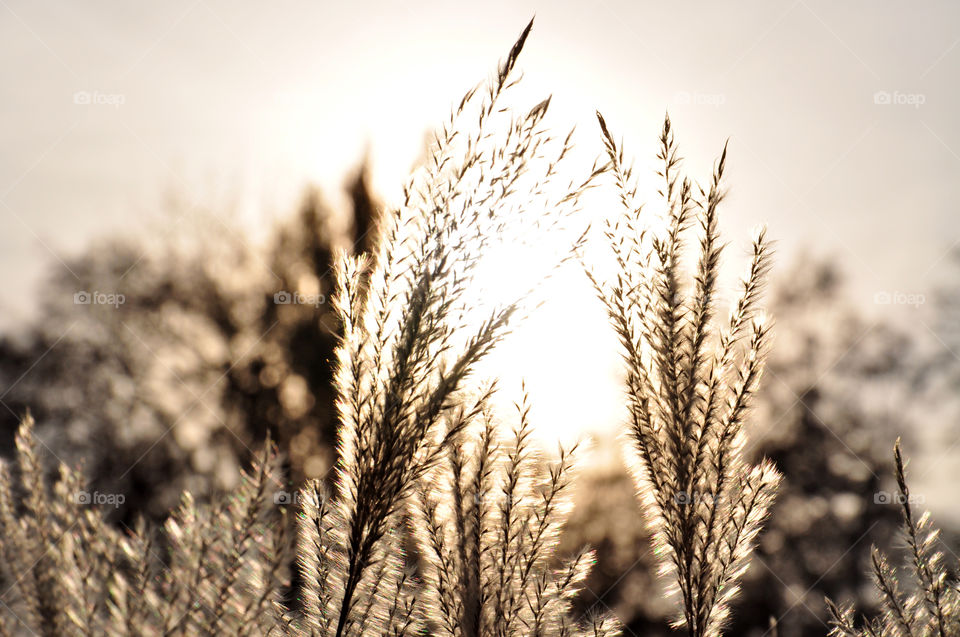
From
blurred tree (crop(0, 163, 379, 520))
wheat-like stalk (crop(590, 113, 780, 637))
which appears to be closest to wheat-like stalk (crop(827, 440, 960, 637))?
wheat-like stalk (crop(590, 113, 780, 637))

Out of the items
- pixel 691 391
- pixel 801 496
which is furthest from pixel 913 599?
pixel 801 496

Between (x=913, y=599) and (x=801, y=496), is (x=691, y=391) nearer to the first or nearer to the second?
(x=913, y=599)

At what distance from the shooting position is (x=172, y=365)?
10.7 metres

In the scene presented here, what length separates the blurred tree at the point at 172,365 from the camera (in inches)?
403

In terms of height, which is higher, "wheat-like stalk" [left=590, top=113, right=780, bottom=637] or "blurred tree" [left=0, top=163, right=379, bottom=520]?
"blurred tree" [left=0, top=163, right=379, bottom=520]

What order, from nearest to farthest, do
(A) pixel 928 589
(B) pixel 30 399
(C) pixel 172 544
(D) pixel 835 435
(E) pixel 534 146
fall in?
1. (C) pixel 172 544
2. (E) pixel 534 146
3. (A) pixel 928 589
4. (B) pixel 30 399
5. (D) pixel 835 435

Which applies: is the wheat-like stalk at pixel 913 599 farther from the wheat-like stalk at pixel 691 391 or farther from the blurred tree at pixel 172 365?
the blurred tree at pixel 172 365

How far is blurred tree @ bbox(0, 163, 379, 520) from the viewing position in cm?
1023

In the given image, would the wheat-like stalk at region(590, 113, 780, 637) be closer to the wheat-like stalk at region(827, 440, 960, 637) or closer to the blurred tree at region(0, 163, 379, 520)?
the wheat-like stalk at region(827, 440, 960, 637)

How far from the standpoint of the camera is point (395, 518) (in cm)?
206

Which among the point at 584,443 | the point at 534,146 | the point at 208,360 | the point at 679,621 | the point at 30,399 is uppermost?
the point at 208,360

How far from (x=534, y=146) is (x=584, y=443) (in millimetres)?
1084

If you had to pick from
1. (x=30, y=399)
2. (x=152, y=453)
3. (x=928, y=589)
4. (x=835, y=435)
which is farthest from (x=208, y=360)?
(x=835, y=435)

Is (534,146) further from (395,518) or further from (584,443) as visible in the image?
(395,518)
